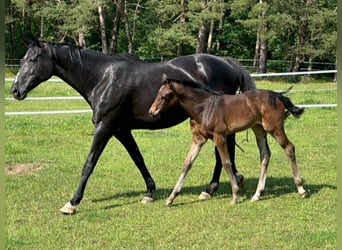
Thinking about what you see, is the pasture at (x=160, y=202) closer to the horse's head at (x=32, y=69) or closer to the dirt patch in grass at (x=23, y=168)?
the dirt patch in grass at (x=23, y=168)

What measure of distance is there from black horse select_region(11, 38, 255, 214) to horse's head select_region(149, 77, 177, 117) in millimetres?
264

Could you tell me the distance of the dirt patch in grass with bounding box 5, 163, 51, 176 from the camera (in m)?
7.53

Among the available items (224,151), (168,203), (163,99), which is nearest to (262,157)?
(224,151)

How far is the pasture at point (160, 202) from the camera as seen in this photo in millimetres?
4492

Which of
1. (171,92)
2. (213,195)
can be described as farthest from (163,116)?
(213,195)

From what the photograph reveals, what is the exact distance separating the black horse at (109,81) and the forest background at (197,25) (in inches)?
878

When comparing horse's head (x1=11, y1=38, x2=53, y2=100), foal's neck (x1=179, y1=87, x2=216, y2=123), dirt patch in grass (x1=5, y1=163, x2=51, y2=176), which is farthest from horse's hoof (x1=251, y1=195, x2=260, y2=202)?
dirt patch in grass (x1=5, y1=163, x2=51, y2=176)

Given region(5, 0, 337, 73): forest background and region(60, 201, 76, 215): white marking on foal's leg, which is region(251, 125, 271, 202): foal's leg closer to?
region(60, 201, 76, 215): white marking on foal's leg

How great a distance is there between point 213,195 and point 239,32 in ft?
114

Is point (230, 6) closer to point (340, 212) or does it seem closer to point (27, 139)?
point (27, 139)

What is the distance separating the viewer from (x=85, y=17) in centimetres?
2906

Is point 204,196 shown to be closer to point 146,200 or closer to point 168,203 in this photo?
point 168,203

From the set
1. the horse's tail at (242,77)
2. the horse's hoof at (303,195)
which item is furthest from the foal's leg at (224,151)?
the horse's tail at (242,77)

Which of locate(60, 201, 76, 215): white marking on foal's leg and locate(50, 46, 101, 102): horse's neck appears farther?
locate(50, 46, 101, 102): horse's neck
